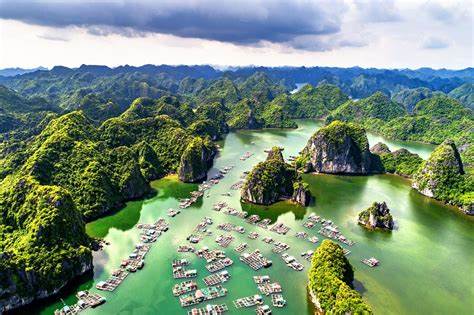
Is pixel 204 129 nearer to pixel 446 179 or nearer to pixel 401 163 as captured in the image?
pixel 401 163

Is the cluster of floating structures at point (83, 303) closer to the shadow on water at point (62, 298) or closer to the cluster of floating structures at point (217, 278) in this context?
the shadow on water at point (62, 298)

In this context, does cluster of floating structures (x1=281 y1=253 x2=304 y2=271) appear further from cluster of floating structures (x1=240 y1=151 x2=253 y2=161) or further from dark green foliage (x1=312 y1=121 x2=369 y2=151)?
cluster of floating structures (x1=240 y1=151 x2=253 y2=161)

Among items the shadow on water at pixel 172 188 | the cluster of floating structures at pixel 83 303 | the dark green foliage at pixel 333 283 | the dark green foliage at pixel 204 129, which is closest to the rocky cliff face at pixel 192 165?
the shadow on water at pixel 172 188

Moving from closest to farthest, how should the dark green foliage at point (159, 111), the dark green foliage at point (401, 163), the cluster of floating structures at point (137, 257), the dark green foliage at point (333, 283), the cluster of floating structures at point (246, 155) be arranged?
the dark green foliage at point (333, 283), the cluster of floating structures at point (137, 257), the dark green foliage at point (401, 163), the cluster of floating structures at point (246, 155), the dark green foliage at point (159, 111)

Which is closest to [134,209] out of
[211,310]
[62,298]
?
[62,298]

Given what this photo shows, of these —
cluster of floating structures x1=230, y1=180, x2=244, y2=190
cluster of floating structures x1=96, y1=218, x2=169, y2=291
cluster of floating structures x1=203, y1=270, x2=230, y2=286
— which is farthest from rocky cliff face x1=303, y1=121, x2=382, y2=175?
cluster of floating structures x1=203, y1=270, x2=230, y2=286

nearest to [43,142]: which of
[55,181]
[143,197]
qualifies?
[55,181]
